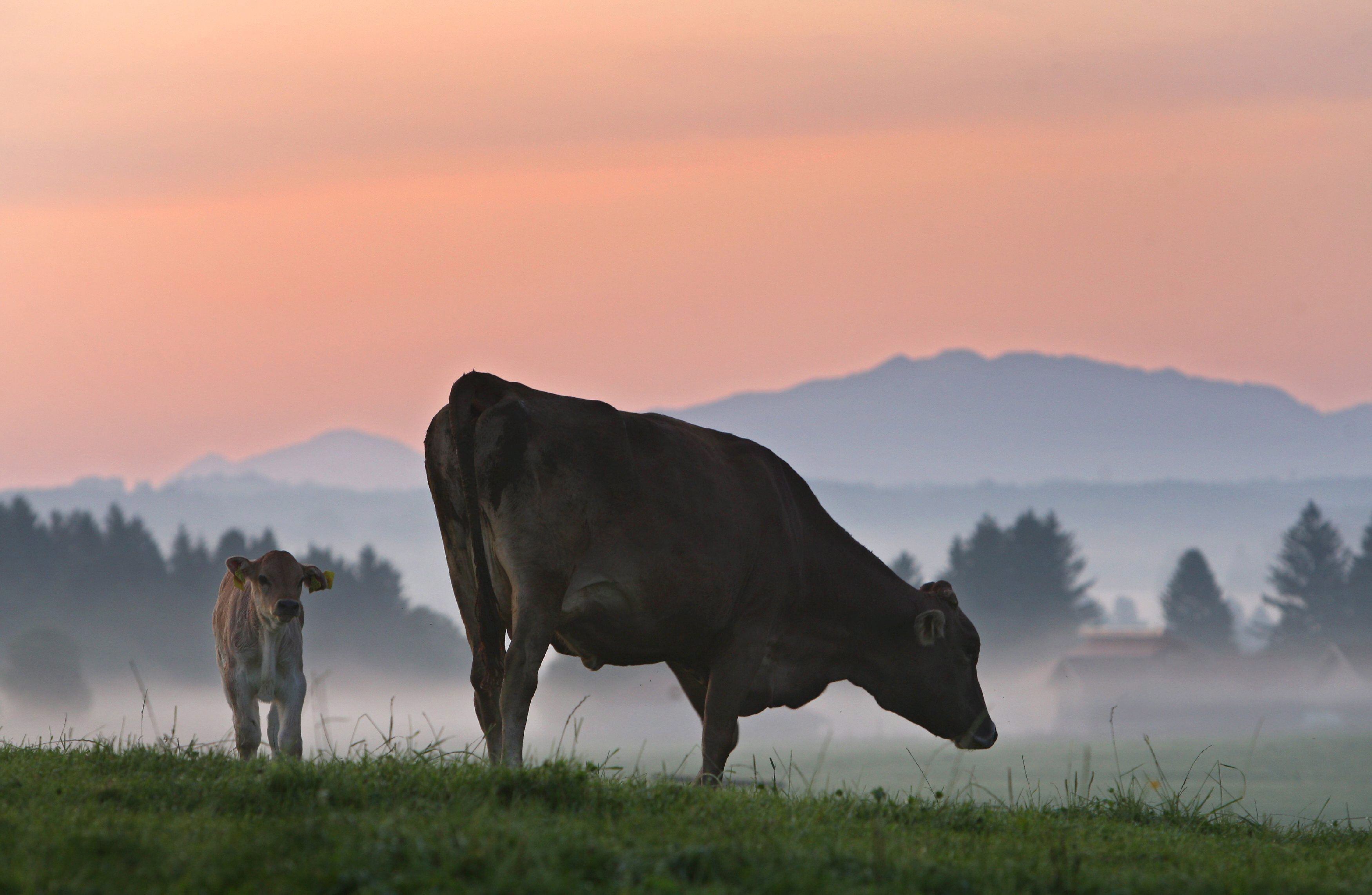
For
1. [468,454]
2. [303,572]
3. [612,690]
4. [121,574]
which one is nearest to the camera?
[468,454]

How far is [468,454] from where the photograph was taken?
436 inches

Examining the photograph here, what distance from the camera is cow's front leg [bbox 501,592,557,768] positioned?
10.6m

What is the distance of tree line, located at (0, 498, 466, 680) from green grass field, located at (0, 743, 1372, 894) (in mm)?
128476

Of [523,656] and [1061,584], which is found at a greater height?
[1061,584]

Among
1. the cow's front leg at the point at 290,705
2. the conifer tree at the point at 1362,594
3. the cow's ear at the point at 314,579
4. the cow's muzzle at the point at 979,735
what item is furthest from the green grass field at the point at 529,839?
the conifer tree at the point at 1362,594

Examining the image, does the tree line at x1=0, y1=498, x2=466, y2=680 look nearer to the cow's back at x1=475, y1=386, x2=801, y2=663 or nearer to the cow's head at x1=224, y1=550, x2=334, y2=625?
the cow's head at x1=224, y1=550, x2=334, y2=625

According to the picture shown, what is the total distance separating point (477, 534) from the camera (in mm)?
11008

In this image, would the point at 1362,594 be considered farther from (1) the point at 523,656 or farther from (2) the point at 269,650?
(1) the point at 523,656

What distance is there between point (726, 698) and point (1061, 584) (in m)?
175

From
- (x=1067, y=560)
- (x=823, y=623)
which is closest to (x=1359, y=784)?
(x=1067, y=560)

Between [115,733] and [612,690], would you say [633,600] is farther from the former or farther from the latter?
[612,690]

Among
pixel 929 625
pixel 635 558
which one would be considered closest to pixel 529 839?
pixel 635 558

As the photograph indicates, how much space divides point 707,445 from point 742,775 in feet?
8.90

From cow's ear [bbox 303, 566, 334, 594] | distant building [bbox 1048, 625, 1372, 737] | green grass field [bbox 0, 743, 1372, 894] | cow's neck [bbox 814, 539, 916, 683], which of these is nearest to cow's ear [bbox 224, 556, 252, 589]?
cow's ear [bbox 303, 566, 334, 594]
